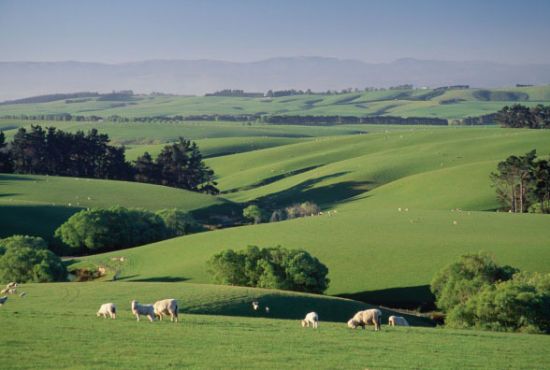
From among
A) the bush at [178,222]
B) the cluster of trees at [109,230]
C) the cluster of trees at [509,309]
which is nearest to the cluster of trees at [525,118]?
the bush at [178,222]

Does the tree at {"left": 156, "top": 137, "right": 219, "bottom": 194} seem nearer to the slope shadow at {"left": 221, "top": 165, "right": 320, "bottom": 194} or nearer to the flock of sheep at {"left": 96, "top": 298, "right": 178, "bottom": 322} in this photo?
the slope shadow at {"left": 221, "top": 165, "right": 320, "bottom": 194}

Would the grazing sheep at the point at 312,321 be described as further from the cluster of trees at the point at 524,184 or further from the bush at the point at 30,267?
the cluster of trees at the point at 524,184

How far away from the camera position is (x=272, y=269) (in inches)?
2271

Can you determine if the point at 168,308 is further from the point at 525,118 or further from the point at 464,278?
the point at 525,118

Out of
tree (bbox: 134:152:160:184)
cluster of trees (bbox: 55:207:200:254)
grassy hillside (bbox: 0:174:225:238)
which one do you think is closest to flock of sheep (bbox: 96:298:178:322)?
cluster of trees (bbox: 55:207:200:254)

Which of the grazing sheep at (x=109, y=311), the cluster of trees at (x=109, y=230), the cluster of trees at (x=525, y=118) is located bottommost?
the cluster of trees at (x=109, y=230)

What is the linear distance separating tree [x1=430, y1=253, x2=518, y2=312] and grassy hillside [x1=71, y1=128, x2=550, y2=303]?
4.15 metres

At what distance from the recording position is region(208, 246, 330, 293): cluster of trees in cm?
5672

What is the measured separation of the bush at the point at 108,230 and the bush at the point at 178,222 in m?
4.82

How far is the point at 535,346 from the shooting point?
29.6m

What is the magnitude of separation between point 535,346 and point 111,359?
15967mm

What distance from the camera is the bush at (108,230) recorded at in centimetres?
8412

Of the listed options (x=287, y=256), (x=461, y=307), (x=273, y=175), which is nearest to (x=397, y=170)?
(x=273, y=175)

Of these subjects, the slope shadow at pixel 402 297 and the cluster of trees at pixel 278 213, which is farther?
the cluster of trees at pixel 278 213
